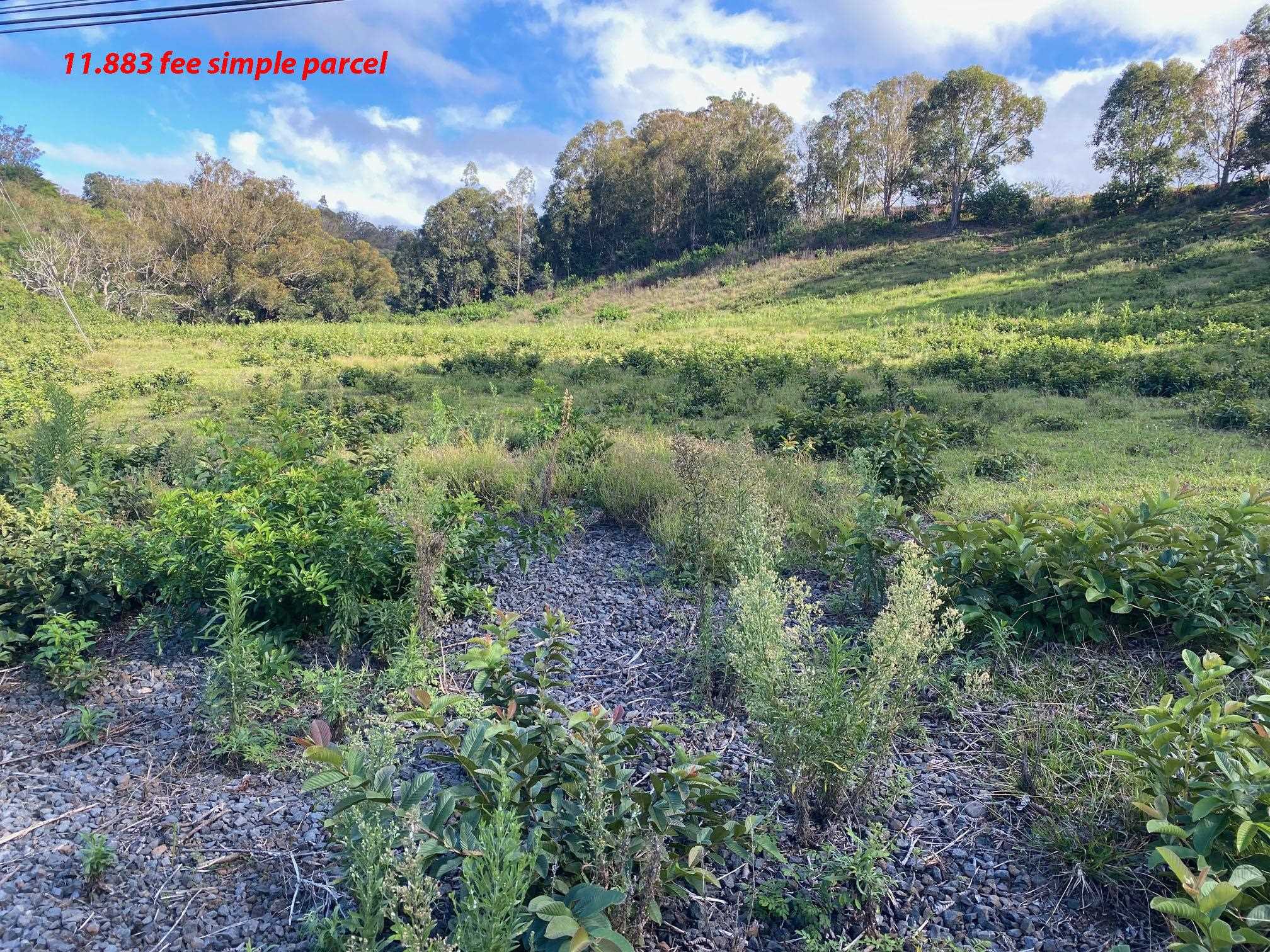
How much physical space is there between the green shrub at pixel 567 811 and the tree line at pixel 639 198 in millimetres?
27778

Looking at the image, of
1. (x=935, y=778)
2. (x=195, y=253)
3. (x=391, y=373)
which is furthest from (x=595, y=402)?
(x=195, y=253)

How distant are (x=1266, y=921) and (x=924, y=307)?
19769 mm

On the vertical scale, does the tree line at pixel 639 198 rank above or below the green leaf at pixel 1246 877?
above

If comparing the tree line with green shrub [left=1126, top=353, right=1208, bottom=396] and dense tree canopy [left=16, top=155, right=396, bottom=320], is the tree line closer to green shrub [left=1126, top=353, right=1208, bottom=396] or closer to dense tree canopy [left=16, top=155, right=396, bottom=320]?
dense tree canopy [left=16, top=155, right=396, bottom=320]

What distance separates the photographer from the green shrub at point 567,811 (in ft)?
5.56

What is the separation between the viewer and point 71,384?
12.2m

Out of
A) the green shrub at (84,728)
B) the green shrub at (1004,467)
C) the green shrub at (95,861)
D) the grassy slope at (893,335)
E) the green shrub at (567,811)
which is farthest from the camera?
the grassy slope at (893,335)

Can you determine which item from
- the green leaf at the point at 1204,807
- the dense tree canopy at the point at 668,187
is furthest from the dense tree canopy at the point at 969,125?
the green leaf at the point at 1204,807

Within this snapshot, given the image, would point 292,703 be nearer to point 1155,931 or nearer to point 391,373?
point 1155,931

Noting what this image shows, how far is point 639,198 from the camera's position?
138 ft

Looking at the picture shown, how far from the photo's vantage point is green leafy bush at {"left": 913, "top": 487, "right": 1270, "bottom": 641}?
9.46 feet

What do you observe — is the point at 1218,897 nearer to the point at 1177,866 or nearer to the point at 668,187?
the point at 1177,866

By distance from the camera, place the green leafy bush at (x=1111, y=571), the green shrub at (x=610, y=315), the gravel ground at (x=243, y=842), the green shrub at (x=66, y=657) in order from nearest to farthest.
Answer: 1. the gravel ground at (x=243, y=842)
2. the green leafy bush at (x=1111, y=571)
3. the green shrub at (x=66, y=657)
4. the green shrub at (x=610, y=315)

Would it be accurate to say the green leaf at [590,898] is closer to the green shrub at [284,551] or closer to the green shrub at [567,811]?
the green shrub at [567,811]
